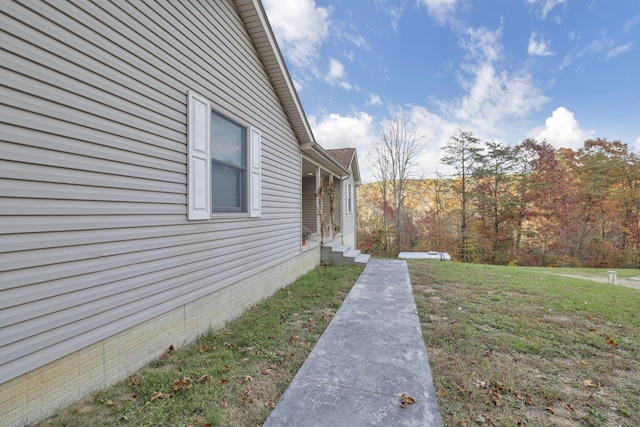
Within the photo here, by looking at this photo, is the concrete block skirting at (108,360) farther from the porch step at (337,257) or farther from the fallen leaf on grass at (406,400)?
the porch step at (337,257)

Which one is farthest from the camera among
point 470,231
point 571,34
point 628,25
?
point 470,231

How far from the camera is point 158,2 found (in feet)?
9.72

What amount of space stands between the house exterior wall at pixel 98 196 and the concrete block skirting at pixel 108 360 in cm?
1

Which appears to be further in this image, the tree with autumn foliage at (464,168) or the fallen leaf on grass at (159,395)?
the tree with autumn foliage at (464,168)

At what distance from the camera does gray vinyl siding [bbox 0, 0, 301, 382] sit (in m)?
1.81

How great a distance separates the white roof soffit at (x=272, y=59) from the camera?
176 inches

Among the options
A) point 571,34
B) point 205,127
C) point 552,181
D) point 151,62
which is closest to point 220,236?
point 205,127

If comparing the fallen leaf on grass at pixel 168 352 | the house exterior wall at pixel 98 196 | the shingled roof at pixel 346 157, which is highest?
the shingled roof at pixel 346 157

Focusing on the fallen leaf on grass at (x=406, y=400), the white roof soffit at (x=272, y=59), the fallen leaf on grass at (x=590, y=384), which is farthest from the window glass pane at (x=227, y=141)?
the fallen leaf on grass at (x=590, y=384)

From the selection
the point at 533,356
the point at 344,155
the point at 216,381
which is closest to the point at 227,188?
the point at 216,381

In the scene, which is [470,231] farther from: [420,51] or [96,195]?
[96,195]

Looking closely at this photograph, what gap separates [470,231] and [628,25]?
11.5m

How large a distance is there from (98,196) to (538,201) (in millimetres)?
20753

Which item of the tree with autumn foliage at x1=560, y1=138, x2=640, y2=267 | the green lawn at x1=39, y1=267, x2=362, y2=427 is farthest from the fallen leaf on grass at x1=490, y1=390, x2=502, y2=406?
the tree with autumn foliage at x1=560, y1=138, x2=640, y2=267
